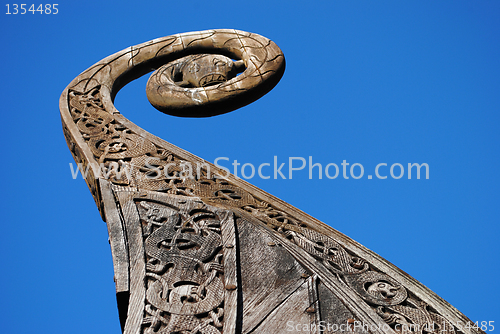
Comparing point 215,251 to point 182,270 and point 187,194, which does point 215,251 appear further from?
point 187,194

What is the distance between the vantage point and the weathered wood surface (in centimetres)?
390

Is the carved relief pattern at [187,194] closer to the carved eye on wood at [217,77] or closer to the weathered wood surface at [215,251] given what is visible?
the weathered wood surface at [215,251]

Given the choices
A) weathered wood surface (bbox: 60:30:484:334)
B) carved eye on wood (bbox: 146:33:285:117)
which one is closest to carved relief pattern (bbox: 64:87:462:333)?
weathered wood surface (bbox: 60:30:484:334)

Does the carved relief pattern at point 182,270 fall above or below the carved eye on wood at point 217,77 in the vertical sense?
below

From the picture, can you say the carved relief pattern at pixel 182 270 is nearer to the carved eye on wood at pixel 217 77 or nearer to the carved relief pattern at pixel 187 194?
the carved relief pattern at pixel 187 194

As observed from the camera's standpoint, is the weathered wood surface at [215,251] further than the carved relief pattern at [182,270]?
Yes

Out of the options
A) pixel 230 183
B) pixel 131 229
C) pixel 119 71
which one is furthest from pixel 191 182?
pixel 119 71

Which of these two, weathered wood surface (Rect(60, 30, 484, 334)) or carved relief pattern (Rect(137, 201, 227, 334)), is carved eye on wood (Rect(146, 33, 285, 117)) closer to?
weathered wood surface (Rect(60, 30, 484, 334))

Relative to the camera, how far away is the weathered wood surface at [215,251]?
3904 millimetres

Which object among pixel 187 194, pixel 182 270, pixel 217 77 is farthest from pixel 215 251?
pixel 217 77

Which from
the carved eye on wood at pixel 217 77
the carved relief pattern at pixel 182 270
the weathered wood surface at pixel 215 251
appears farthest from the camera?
the carved eye on wood at pixel 217 77

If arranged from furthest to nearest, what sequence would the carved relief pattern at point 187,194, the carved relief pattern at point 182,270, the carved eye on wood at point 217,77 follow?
Result: the carved eye on wood at point 217,77
the carved relief pattern at point 187,194
the carved relief pattern at point 182,270

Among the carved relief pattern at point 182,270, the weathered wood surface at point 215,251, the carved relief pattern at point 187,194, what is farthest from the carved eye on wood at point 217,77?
the carved relief pattern at point 182,270

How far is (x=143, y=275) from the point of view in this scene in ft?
13.4
